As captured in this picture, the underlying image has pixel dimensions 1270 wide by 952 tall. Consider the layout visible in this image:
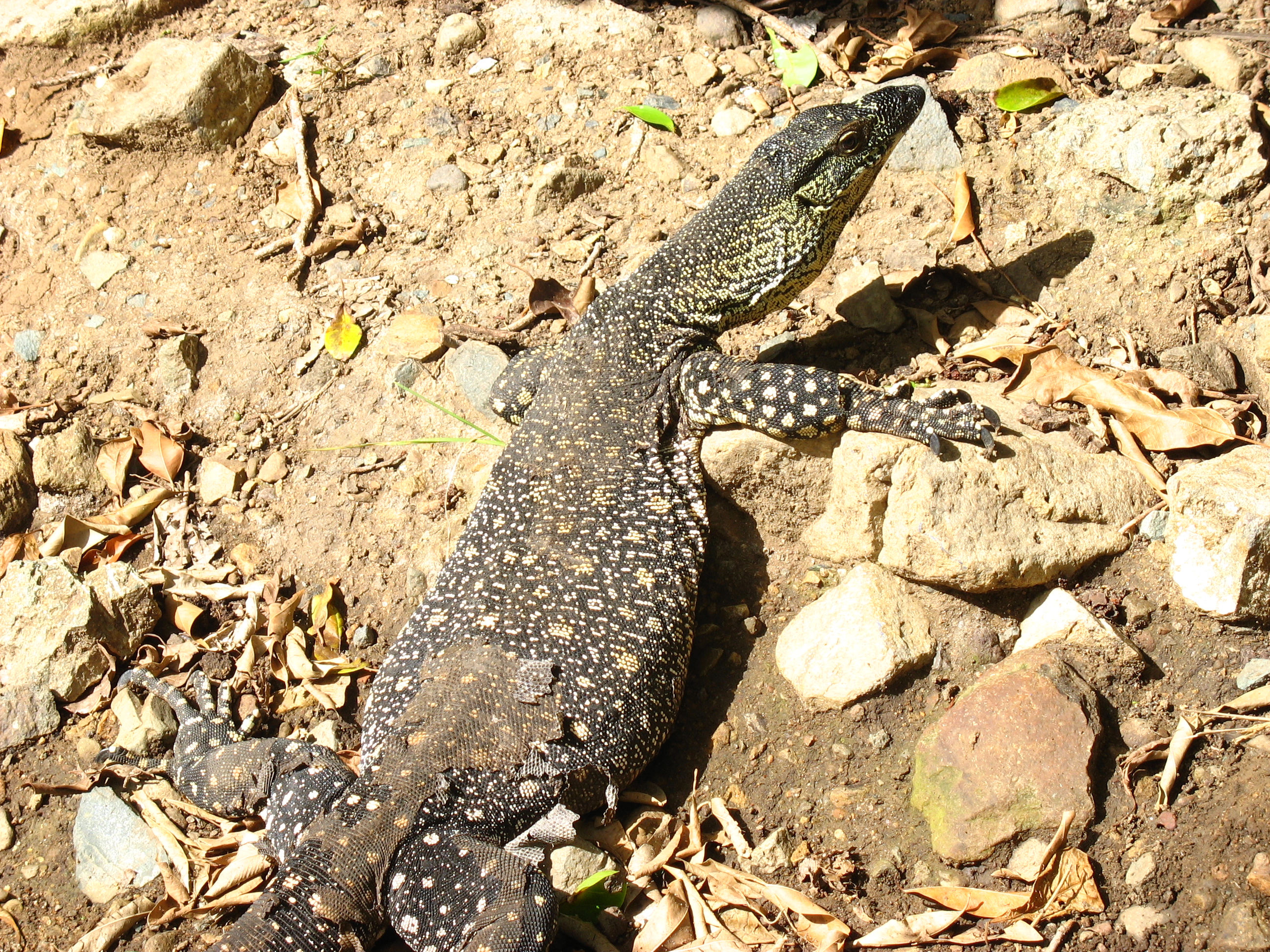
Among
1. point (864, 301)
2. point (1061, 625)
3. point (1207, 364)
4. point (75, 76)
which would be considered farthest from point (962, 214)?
point (75, 76)

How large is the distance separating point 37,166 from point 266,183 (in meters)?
A: 1.65

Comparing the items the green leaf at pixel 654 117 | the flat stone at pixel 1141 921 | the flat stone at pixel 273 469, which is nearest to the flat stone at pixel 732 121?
the green leaf at pixel 654 117

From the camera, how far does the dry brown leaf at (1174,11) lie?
6.13 m

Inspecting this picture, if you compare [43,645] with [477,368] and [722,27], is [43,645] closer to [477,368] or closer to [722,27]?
[477,368]

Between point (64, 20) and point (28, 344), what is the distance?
286 cm

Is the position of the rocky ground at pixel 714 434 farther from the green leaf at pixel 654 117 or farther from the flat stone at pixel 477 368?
the green leaf at pixel 654 117

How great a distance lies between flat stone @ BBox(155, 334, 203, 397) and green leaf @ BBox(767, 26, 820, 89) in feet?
14.6

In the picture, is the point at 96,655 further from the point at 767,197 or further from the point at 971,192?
the point at 971,192

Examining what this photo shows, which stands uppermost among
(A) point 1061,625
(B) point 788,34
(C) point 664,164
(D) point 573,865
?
(B) point 788,34

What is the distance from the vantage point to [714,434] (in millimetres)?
4883

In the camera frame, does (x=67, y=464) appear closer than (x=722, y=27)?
Yes

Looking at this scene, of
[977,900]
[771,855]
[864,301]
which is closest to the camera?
[977,900]

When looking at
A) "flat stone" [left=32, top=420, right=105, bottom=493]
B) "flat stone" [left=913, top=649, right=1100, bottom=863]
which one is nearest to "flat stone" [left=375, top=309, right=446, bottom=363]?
"flat stone" [left=32, top=420, right=105, bottom=493]

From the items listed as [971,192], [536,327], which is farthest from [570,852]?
[971,192]
